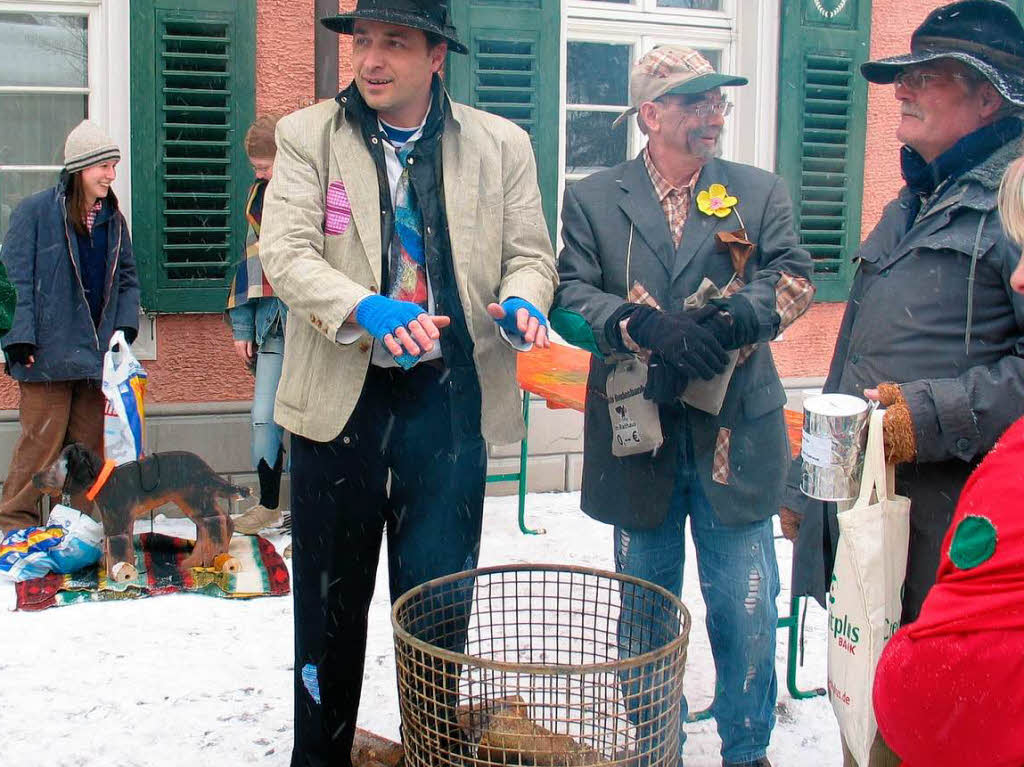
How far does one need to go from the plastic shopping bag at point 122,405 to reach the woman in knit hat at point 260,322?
53 centimetres

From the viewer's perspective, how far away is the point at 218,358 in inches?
212

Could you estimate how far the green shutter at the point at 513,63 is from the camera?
5422mm

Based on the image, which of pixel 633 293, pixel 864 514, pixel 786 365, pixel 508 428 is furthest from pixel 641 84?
pixel 786 365

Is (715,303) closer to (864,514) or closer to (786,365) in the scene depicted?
(864,514)

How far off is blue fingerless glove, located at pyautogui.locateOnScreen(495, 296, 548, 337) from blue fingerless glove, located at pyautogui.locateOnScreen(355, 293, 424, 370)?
25cm

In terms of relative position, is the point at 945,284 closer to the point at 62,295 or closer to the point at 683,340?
the point at 683,340

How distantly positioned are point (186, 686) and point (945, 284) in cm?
260

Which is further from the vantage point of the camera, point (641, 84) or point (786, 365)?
point (786, 365)

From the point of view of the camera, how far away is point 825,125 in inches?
239

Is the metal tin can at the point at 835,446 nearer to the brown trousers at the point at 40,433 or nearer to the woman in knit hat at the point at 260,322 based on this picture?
the woman in knit hat at the point at 260,322

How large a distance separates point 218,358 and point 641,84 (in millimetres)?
3233

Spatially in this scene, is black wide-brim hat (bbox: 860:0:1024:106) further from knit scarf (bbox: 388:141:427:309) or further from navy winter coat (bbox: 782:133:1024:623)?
knit scarf (bbox: 388:141:427:309)

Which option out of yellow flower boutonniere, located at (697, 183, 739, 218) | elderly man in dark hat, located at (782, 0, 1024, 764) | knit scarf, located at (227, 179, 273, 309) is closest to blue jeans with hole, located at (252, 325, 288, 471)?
knit scarf, located at (227, 179, 273, 309)

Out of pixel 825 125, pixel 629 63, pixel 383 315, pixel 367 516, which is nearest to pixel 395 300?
pixel 383 315
